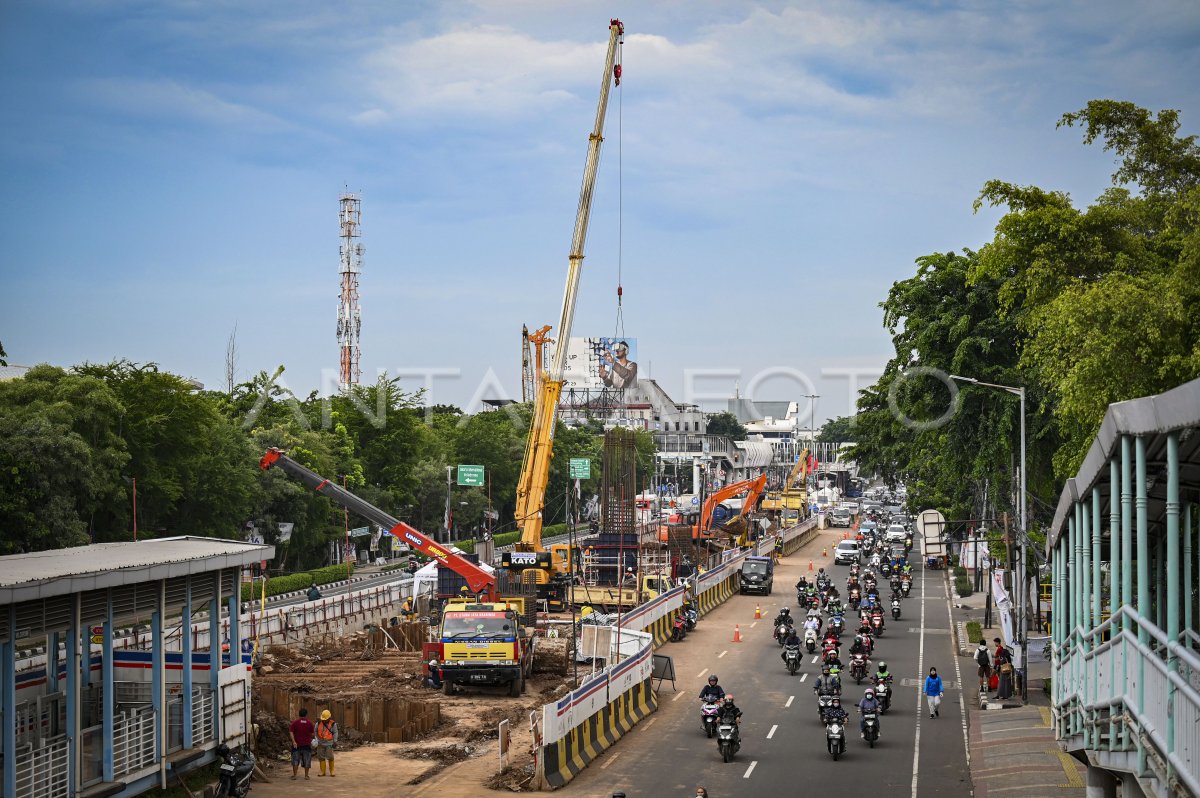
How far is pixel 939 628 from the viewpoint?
4984cm

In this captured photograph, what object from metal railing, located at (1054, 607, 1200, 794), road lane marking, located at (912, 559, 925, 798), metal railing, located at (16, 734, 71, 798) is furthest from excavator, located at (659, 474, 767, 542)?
metal railing, located at (1054, 607, 1200, 794)

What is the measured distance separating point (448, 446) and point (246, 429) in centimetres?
2775

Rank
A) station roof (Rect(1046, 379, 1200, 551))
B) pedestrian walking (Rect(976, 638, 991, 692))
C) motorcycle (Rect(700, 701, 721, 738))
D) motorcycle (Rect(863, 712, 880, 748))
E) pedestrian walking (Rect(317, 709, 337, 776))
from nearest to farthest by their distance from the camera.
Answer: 1. station roof (Rect(1046, 379, 1200, 551))
2. pedestrian walking (Rect(317, 709, 337, 776))
3. motorcycle (Rect(863, 712, 880, 748))
4. motorcycle (Rect(700, 701, 721, 738))
5. pedestrian walking (Rect(976, 638, 991, 692))

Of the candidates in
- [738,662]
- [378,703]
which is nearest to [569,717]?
[378,703]

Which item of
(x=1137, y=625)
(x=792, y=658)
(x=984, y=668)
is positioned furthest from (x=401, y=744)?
(x=1137, y=625)

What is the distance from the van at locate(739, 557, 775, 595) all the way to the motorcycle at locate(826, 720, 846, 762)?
33.9 m

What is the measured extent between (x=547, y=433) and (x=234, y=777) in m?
34.9

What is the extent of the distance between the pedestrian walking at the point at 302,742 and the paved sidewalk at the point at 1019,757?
1221 cm

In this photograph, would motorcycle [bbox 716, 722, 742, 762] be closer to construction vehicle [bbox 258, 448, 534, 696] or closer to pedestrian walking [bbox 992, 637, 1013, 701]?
construction vehicle [bbox 258, 448, 534, 696]

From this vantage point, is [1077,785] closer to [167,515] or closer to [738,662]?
[738,662]

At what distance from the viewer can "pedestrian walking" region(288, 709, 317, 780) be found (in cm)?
2452

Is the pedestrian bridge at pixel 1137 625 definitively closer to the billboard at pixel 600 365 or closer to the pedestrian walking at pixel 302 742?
the pedestrian walking at pixel 302 742

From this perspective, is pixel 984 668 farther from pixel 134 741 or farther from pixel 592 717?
pixel 134 741

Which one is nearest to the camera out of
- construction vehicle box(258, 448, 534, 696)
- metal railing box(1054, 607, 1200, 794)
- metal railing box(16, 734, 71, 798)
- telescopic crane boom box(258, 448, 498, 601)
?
metal railing box(1054, 607, 1200, 794)
